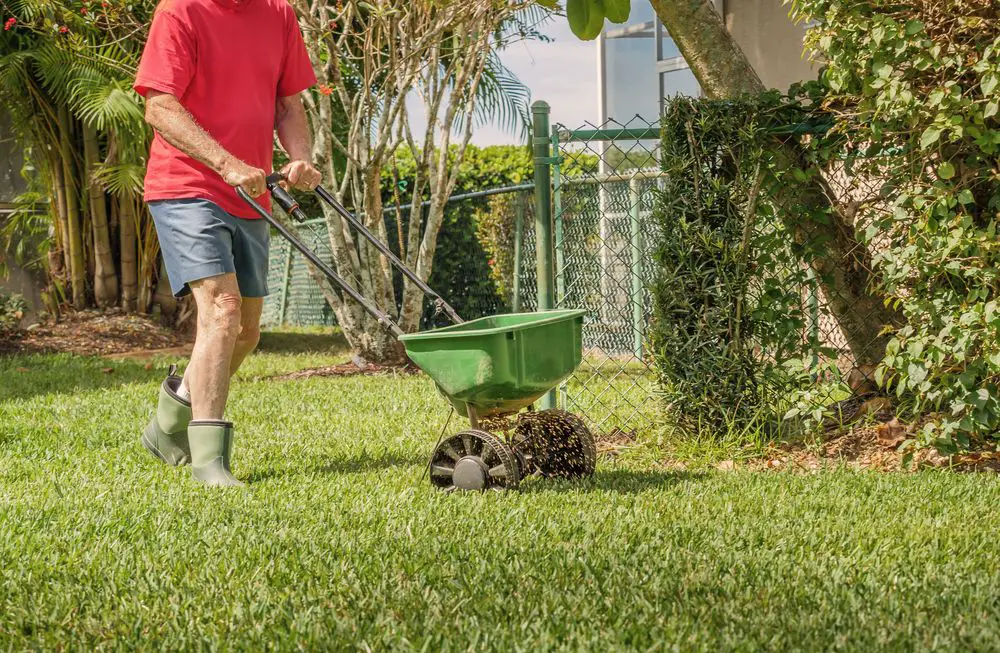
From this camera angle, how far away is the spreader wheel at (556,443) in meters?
4.30

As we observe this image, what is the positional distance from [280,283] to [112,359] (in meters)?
7.24

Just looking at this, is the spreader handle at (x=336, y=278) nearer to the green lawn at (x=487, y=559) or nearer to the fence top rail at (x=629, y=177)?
the green lawn at (x=487, y=559)

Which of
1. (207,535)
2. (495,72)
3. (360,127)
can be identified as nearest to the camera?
(207,535)

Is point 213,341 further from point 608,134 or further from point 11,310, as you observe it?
point 11,310

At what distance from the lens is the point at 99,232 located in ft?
39.4

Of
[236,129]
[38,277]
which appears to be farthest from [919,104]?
[38,277]

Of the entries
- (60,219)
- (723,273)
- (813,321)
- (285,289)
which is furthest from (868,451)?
(285,289)

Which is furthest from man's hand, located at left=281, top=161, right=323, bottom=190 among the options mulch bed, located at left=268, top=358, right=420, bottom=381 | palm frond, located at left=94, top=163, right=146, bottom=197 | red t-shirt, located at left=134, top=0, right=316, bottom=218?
palm frond, located at left=94, top=163, right=146, bottom=197

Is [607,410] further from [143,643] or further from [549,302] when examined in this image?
[143,643]

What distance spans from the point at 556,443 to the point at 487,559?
1317 millimetres

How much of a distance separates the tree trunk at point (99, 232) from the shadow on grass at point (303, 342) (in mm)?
1765

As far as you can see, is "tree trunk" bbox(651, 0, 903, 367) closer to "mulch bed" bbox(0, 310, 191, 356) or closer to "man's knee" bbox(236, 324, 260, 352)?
"man's knee" bbox(236, 324, 260, 352)

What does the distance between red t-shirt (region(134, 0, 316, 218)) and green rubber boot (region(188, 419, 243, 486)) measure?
86 centimetres

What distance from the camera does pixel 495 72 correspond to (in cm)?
1069
